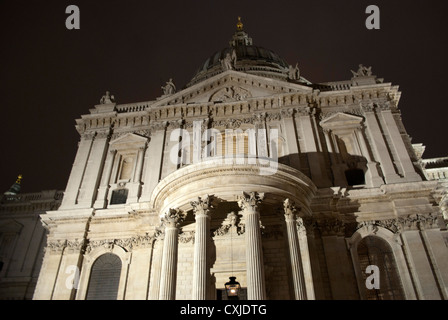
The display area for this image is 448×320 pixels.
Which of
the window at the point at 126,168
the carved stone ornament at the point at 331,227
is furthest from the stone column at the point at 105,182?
the carved stone ornament at the point at 331,227

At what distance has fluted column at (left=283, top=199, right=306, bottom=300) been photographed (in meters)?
13.6

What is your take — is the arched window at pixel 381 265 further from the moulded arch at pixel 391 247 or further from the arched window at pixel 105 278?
the arched window at pixel 105 278

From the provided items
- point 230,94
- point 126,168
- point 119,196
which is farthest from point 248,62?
point 119,196

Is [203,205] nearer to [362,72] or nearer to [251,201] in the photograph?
[251,201]

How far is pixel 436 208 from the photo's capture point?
57.7ft

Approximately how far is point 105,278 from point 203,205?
8.00 meters

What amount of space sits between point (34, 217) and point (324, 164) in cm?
2614

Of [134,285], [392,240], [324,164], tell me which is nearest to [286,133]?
[324,164]

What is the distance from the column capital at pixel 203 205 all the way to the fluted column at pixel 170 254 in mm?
1121

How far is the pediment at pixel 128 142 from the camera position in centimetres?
2317

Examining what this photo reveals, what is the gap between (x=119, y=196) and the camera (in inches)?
Result: 832

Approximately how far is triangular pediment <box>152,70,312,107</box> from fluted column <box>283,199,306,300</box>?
34.9ft

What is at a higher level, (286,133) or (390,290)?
(286,133)
